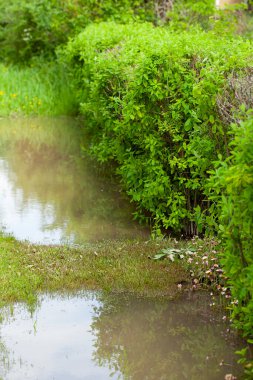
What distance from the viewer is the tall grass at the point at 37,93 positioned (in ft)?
50.6

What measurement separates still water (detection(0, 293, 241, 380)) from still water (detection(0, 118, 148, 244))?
1828 mm

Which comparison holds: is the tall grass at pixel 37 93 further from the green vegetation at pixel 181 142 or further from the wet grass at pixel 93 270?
the wet grass at pixel 93 270

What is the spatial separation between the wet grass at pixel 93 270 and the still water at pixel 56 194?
658 mm

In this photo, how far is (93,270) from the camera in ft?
21.1

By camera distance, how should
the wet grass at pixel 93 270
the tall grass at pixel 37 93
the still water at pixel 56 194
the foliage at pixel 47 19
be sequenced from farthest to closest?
1. the foliage at pixel 47 19
2. the tall grass at pixel 37 93
3. the still water at pixel 56 194
4. the wet grass at pixel 93 270

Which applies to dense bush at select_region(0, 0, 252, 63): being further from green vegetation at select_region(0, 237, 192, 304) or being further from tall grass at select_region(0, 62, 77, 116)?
green vegetation at select_region(0, 237, 192, 304)

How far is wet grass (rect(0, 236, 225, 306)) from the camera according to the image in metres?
6.11

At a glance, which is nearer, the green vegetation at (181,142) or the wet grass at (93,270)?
the green vegetation at (181,142)

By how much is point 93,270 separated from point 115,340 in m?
1.17

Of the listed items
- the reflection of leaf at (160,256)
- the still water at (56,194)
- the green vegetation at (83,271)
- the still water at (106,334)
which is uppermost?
the reflection of leaf at (160,256)

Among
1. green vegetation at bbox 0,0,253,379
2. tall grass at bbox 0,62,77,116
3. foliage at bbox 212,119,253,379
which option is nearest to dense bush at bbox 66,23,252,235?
green vegetation at bbox 0,0,253,379

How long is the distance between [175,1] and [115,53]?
8020 millimetres

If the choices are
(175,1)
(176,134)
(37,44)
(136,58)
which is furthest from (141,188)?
(37,44)

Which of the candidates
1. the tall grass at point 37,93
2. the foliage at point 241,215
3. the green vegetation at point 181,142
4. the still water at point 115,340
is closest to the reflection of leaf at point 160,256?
the green vegetation at point 181,142
